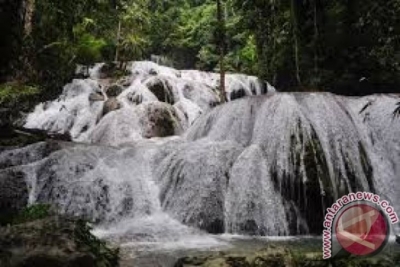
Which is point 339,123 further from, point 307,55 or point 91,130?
point 91,130

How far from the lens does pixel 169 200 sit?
11.3 m

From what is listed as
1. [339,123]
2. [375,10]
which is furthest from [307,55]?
[375,10]

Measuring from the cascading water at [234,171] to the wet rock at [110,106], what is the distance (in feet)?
24.5

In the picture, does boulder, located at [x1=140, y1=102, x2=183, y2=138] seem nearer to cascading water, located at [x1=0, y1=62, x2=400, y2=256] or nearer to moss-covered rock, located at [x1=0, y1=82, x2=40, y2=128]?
cascading water, located at [x1=0, y1=62, x2=400, y2=256]

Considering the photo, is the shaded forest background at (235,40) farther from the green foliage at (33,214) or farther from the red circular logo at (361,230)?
the red circular logo at (361,230)

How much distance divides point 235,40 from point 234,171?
95.3 ft

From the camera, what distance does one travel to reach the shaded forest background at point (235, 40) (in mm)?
8422

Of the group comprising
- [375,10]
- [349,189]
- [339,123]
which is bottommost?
[349,189]

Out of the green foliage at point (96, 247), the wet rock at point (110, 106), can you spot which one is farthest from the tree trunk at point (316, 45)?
the green foliage at point (96, 247)

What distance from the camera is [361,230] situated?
646 cm

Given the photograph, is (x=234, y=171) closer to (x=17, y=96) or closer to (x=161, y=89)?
(x=17, y=96)

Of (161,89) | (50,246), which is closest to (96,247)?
(50,246)

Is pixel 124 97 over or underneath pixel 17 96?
over

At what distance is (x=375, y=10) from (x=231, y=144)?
17.3ft
